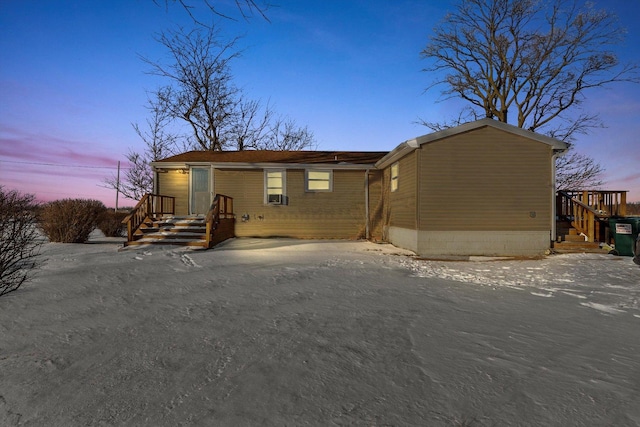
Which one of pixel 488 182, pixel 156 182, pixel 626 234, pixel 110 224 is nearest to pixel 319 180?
pixel 488 182

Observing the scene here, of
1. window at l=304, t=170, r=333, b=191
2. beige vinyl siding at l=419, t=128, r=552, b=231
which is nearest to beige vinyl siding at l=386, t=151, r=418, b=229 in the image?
beige vinyl siding at l=419, t=128, r=552, b=231

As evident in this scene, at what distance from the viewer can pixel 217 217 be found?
39.7ft

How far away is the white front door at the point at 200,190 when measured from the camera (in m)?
14.6

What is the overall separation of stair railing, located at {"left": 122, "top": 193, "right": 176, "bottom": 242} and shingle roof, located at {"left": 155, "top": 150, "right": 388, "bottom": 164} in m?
1.76

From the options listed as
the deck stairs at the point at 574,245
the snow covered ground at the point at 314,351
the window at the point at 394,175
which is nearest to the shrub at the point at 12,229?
the snow covered ground at the point at 314,351

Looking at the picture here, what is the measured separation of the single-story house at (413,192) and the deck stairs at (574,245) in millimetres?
778

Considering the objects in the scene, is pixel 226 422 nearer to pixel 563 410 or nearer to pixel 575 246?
pixel 563 410

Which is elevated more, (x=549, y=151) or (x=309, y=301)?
(x=549, y=151)

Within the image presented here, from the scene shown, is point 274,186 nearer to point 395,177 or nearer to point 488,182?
point 395,177

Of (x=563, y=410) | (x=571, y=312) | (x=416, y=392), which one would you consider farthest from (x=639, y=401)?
(x=571, y=312)

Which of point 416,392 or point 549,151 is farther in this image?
point 549,151

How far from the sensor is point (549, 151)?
10.3 m

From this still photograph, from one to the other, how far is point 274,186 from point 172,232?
15.4ft

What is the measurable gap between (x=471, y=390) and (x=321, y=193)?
1239 cm
